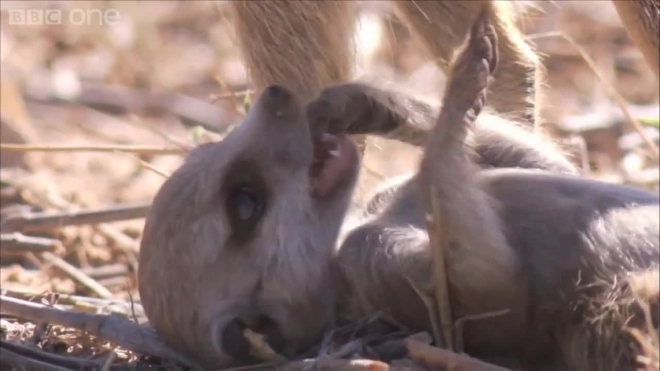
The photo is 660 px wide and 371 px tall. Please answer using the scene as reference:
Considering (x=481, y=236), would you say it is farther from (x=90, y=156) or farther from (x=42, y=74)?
(x=42, y=74)

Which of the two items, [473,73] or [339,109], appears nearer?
[473,73]

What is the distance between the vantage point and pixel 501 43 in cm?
457

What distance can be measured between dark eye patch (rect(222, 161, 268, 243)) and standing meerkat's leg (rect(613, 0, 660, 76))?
0.93 m

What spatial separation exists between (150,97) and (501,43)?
127 inches

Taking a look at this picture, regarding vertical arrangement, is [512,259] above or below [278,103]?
below

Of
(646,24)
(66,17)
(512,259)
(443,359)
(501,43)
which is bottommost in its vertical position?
(443,359)

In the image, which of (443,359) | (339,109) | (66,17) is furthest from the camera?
(66,17)

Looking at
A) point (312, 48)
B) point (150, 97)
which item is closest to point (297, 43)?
point (312, 48)

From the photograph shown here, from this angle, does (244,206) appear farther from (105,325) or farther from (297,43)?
(297,43)

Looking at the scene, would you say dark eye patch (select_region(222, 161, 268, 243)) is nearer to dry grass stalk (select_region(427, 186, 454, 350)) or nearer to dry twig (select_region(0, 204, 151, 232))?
dry grass stalk (select_region(427, 186, 454, 350))

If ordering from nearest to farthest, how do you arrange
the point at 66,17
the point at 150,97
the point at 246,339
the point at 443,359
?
the point at 443,359
the point at 246,339
the point at 150,97
the point at 66,17

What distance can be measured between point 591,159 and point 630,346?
8.94 feet

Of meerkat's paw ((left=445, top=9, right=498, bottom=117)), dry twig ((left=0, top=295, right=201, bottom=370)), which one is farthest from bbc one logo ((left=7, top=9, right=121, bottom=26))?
meerkat's paw ((left=445, top=9, right=498, bottom=117))

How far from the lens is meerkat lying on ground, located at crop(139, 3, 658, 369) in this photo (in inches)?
128
